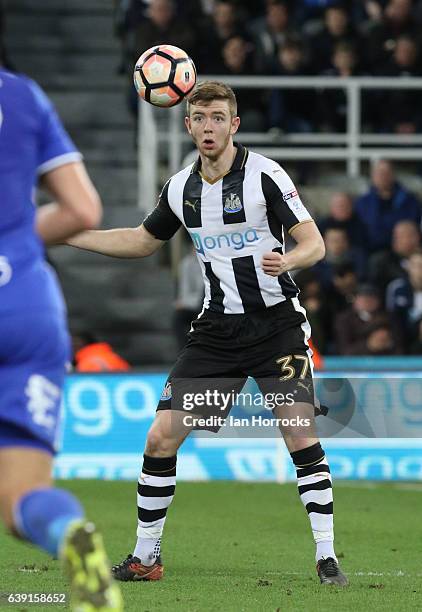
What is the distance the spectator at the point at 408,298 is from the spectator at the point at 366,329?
0.97 feet

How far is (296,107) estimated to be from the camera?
53.8 ft

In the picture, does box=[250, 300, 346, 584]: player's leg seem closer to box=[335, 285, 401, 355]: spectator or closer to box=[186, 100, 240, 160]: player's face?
box=[186, 100, 240, 160]: player's face

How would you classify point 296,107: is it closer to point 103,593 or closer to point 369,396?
point 369,396

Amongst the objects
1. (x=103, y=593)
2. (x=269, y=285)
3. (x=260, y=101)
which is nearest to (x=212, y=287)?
(x=269, y=285)

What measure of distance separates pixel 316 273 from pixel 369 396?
2757 millimetres

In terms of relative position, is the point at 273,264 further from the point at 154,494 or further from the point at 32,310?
the point at 32,310

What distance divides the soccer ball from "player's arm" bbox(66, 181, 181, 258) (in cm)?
77

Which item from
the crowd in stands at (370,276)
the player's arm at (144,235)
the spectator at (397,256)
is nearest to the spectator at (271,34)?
the crowd in stands at (370,276)

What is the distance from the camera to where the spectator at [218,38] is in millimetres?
16244

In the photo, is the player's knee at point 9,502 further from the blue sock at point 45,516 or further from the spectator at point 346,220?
the spectator at point 346,220

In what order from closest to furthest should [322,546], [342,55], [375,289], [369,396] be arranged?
[322,546] < [369,396] < [375,289] < [342,55]

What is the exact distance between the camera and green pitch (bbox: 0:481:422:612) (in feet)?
21.2

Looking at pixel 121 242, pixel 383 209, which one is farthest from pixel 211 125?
pixel 383 209

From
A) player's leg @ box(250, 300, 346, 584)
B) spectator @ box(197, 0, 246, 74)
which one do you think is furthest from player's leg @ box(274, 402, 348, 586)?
spectator @ box(197, 0, 246, 74)
